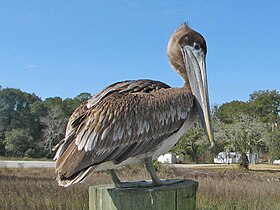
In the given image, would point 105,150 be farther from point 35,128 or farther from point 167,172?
point 35,128

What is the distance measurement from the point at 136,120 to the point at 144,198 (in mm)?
547

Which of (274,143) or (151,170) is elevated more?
(274,143)

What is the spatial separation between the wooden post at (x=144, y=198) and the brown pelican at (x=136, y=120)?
0.19 m

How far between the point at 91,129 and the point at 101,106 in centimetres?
18

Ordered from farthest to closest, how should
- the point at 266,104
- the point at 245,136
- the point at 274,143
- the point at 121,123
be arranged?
the point at 266,104 → the point at 274,143 → the point at 245,136 → the point at 121,123

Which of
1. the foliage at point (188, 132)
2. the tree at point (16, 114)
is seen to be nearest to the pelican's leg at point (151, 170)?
the foliage at point (188, 132)

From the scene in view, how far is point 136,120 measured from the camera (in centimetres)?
278

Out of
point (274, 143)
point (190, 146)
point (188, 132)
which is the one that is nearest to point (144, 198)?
point (188, 132)

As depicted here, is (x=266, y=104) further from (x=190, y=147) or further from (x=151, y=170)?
(x=151, y=170)

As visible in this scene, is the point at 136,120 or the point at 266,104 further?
the point at 266,104

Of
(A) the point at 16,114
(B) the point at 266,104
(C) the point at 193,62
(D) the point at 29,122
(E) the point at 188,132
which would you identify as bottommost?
(C) the point at 193,62

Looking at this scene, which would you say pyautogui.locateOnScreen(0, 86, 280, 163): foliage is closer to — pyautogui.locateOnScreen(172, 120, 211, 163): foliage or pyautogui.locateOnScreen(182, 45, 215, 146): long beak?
pyautogui.locateOnScreen(172, 120, 211, 163): foliage

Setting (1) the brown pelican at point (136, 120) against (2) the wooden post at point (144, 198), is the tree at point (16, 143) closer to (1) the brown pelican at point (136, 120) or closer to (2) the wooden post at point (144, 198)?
(1) the brown pelican at point (136, 120)

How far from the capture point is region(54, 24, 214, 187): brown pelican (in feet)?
8.55
